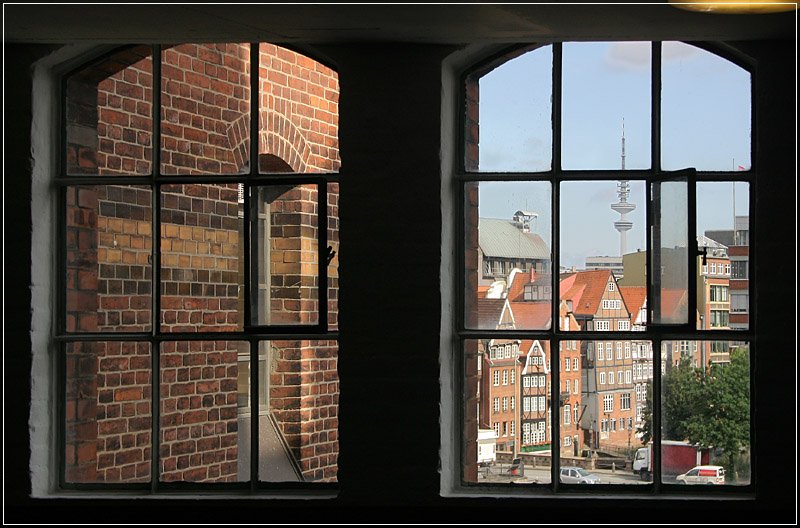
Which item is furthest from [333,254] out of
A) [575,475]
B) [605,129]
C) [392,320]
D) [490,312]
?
[575,475]

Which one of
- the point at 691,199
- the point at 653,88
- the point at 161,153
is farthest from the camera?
the point at 161,153

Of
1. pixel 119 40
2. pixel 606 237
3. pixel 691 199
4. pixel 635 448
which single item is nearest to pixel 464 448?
pixel 635 448

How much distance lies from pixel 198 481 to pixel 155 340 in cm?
58

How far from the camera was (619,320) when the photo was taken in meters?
3.94

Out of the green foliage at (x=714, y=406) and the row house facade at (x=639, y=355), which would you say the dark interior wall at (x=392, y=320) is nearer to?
the green foliage at (x=714, y=406)

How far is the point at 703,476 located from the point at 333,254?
1608 millimetres

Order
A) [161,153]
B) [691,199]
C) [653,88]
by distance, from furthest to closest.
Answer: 1. [161,153]
2. [653,88]
3. [691,199]

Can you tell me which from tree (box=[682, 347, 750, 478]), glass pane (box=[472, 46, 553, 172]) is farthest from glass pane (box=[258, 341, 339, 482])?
tree (box=[682, 347, 750, 478])

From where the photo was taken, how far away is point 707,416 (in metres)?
3.87

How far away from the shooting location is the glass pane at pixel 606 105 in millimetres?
3910

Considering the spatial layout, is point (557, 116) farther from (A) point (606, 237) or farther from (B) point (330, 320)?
(B) point (330, 320)

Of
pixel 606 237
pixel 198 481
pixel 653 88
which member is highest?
pixel 653 88

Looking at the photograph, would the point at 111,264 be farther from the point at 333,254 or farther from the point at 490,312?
the point at 490,312

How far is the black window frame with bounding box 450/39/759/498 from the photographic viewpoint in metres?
3.84
